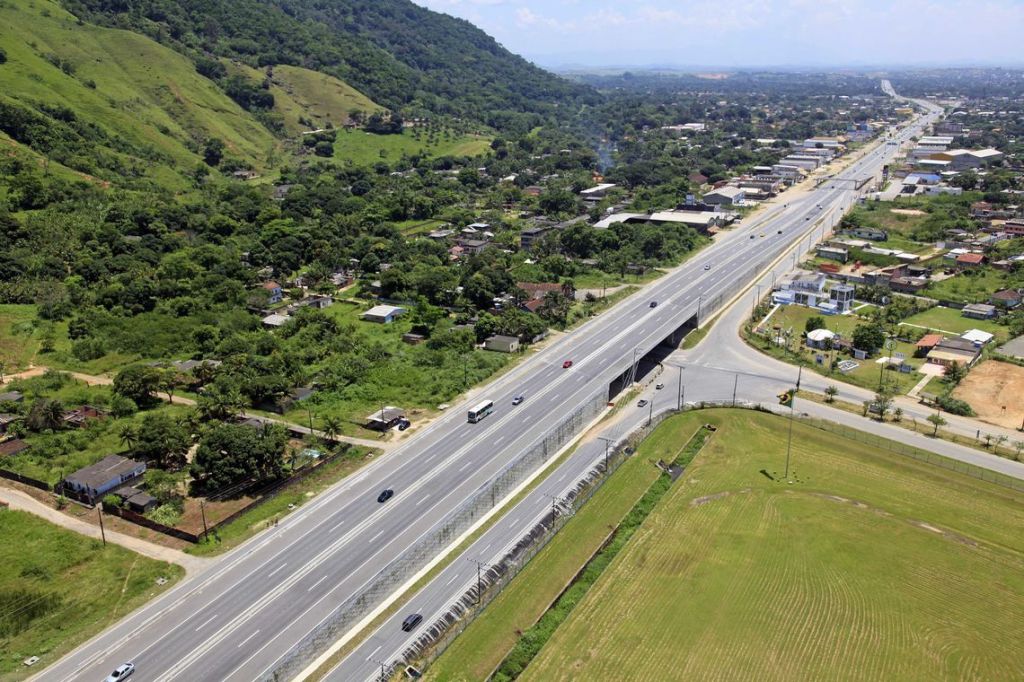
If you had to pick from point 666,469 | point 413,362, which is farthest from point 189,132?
point 666,469

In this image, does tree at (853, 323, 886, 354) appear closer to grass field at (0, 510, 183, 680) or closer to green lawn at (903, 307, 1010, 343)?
green lawn at (903, 307, 1010, 343)

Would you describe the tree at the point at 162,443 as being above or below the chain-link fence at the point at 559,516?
above

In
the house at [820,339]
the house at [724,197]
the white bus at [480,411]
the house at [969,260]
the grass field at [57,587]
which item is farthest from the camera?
the house at [724,197]

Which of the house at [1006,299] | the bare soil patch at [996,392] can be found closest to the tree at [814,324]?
the bare soil patch at [996,392]

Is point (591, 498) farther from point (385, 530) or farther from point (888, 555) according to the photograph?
point (888, 555)

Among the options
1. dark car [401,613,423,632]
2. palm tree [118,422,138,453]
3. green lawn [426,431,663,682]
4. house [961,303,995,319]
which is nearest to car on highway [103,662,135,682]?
dark car [401,613,423,632]

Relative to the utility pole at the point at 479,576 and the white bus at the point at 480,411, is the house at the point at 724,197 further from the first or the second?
the utility pole at the point at 479,576

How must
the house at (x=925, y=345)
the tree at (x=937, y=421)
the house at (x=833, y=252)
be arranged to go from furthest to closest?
the house at (x=833, y=252) < the house at (x=925, y=345) < the tree at (x=937, y=421)
